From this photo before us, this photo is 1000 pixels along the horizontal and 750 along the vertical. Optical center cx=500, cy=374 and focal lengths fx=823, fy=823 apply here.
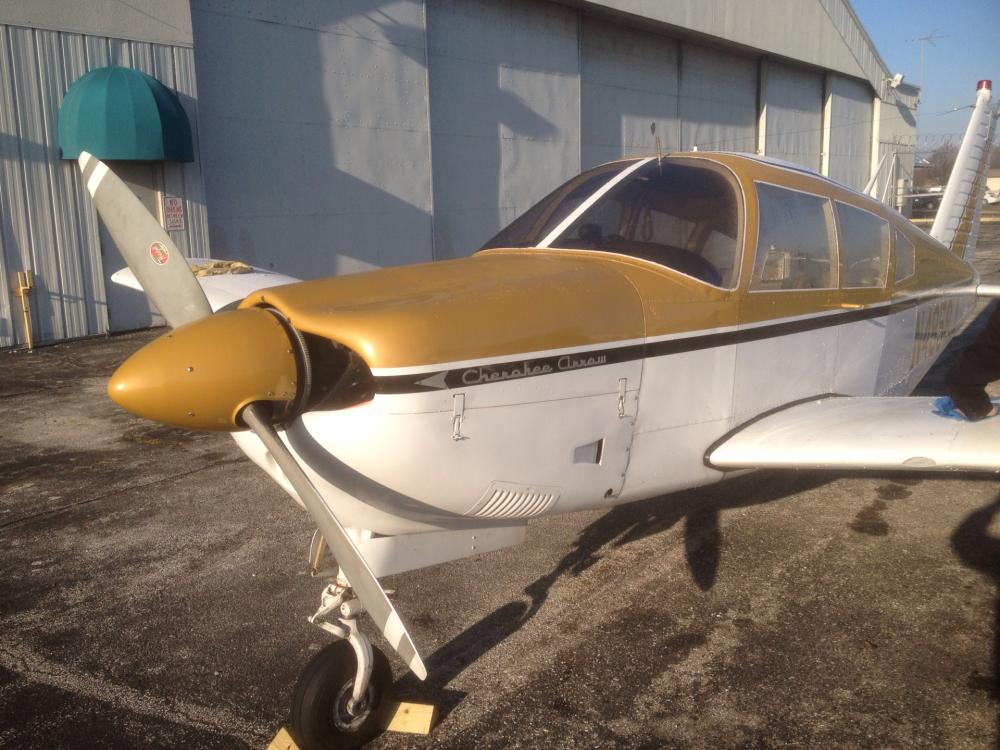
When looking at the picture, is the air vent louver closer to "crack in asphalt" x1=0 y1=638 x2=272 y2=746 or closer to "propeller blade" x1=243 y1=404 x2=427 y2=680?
"propeller blade" x1=243 y1=404 x2=427 y2=680

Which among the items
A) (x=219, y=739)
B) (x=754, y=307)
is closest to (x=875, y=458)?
(x=754, y=307)

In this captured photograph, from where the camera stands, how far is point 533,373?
302 centimetres

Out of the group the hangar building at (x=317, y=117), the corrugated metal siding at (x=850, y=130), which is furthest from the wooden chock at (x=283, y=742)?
the corrugated metal siding at (x=850, y=130)

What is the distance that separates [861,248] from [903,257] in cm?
63

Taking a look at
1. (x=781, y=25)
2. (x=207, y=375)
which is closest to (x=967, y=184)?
(x=207, y=375)

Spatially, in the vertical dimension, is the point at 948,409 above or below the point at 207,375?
below

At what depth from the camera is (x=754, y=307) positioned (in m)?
3.92

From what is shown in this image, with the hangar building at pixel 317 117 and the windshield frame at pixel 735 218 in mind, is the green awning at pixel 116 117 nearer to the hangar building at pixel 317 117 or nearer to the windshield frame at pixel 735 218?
the hangar building at pixel 317 117

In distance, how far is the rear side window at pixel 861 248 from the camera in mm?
4590

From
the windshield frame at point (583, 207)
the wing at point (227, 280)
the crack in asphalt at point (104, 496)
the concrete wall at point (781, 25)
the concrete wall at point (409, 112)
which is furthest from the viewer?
the concrete wall at point (781, 25)

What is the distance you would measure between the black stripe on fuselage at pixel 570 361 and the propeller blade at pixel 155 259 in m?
0.91

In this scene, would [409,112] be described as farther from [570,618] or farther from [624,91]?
[570,618]

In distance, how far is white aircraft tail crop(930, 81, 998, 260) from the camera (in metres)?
7.83

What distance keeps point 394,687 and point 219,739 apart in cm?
69
